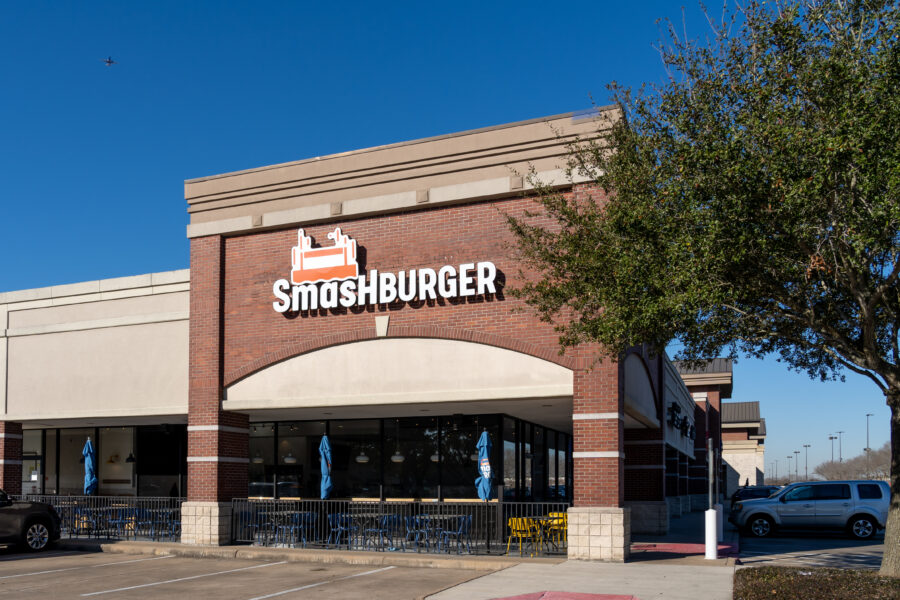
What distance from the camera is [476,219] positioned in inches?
776

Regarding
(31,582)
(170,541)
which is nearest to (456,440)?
(170,541)

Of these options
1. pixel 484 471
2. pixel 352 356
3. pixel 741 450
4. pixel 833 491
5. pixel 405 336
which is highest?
pixel 405 336

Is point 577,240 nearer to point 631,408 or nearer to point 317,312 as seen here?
point 631,408

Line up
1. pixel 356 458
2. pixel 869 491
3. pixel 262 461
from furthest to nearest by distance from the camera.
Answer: pixel 262 461 → pixel 869 491 → pixel 356 458

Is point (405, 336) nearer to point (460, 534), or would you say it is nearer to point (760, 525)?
point (460, 534)

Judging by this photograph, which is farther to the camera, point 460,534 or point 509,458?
point 509,458

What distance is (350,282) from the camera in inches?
819

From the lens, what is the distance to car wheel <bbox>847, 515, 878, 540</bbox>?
24609 mm

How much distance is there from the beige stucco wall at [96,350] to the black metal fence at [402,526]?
3.90 metres

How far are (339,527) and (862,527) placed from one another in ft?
50.0

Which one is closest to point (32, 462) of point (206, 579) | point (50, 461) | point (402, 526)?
point (50, 461)

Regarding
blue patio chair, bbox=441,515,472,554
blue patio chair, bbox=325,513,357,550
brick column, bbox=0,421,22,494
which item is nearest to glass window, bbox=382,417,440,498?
blue patio chair, bbox=325,513,357,550

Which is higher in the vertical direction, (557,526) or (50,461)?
(50,461)

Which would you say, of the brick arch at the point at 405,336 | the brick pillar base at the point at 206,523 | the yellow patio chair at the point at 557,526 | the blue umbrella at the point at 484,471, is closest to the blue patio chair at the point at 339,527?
the brick pillar base at the point at 206,523
